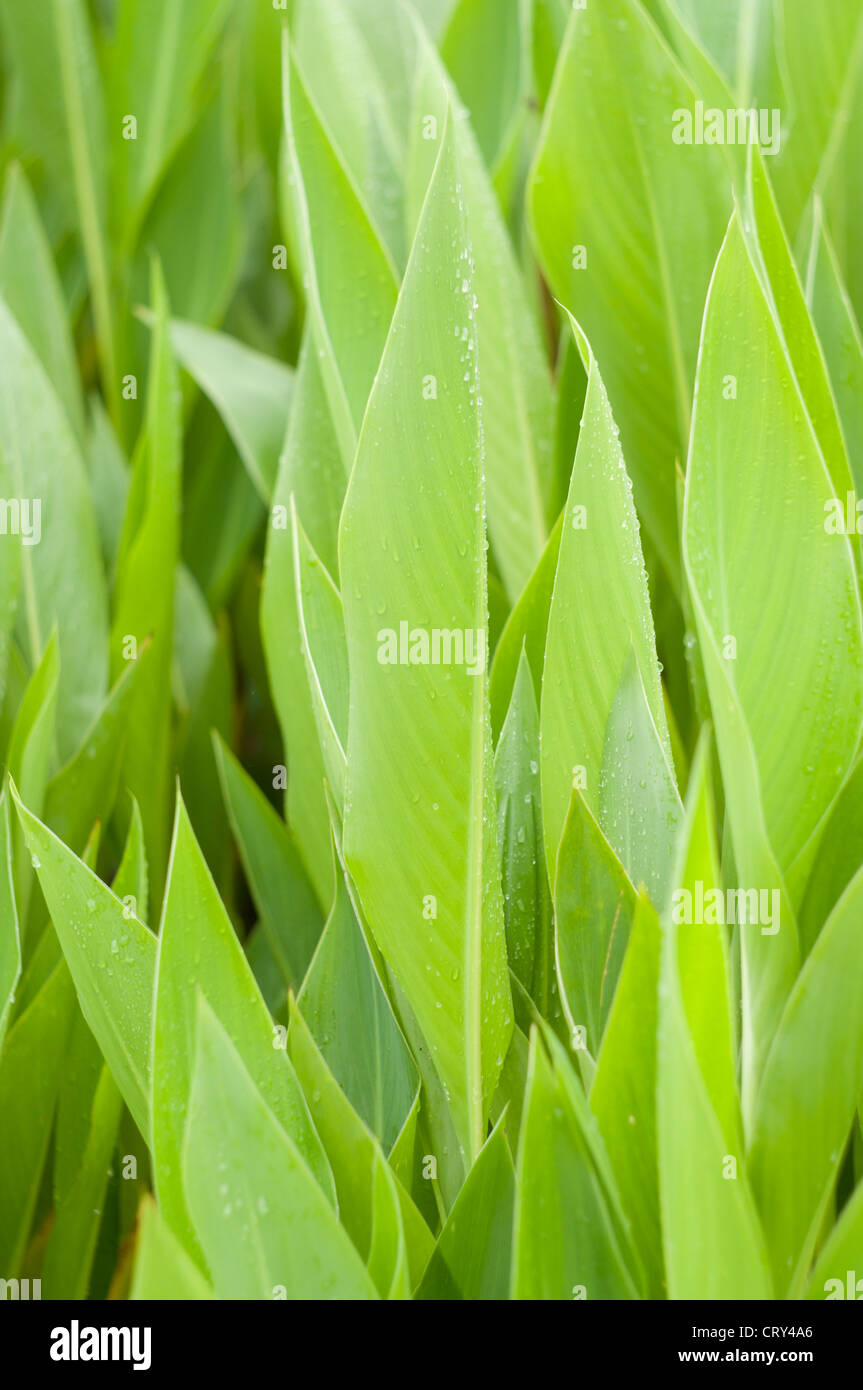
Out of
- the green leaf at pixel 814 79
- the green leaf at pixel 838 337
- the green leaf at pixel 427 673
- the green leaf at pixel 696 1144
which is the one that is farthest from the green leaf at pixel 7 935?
the green leaf at pixel 814 79

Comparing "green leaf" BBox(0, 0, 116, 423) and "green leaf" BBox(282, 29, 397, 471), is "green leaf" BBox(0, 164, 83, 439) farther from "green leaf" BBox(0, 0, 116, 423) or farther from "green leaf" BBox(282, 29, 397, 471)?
"green leaf" BBox(282, 29, 397, 471)

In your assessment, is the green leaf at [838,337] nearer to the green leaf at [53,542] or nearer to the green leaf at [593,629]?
the green leaf at [593,629]

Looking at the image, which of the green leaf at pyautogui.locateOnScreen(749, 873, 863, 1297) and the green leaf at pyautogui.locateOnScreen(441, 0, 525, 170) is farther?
the green leaf at pyautogui.locateOnScreen(441, 0, 525, 170)

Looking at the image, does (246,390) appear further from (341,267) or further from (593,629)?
(593,629)

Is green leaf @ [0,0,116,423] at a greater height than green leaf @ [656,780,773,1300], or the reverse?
green leaf @ [0,0,116,423]

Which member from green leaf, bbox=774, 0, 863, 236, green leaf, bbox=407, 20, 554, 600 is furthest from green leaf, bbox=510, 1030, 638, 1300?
green leaf, bbox=774, 0, 863, 236
